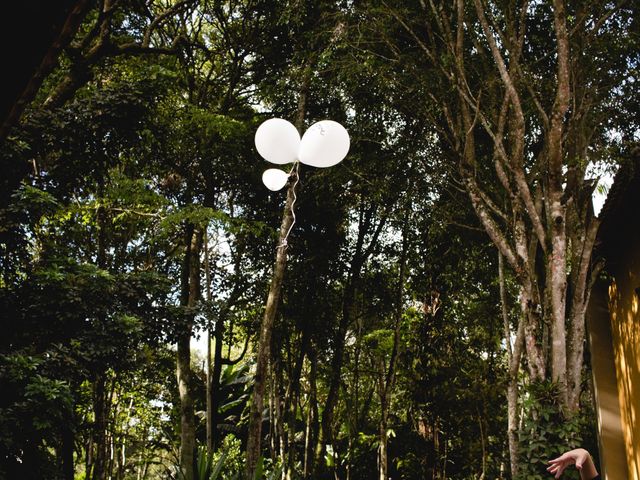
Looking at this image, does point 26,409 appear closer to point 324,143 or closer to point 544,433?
point 324,143

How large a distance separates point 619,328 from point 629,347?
0.69m

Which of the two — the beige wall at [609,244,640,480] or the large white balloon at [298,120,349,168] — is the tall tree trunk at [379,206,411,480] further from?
the large white balloon at [298,120,349,168]

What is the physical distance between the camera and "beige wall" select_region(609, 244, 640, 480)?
672cm

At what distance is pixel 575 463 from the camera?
3334mm

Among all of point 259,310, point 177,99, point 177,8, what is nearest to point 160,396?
point 259,310

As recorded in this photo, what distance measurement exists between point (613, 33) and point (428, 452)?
327 inches

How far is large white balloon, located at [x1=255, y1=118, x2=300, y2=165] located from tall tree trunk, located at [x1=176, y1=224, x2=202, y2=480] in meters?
3.77

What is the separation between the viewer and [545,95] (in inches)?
334

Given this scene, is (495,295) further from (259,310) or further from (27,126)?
(27,126)

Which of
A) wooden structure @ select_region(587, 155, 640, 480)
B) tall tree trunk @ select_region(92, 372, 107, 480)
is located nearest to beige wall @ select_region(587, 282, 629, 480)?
wooden structure @ select_region(587, 155, 640, 480)

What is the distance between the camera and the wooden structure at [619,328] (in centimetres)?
632

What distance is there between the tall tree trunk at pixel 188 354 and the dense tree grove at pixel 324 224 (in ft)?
0.15

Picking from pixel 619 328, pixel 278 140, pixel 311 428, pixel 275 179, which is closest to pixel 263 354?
pixel 275 179

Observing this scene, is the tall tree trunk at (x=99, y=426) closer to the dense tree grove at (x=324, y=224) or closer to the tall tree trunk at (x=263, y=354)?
the dense tree grove at (x=324, y=224)
